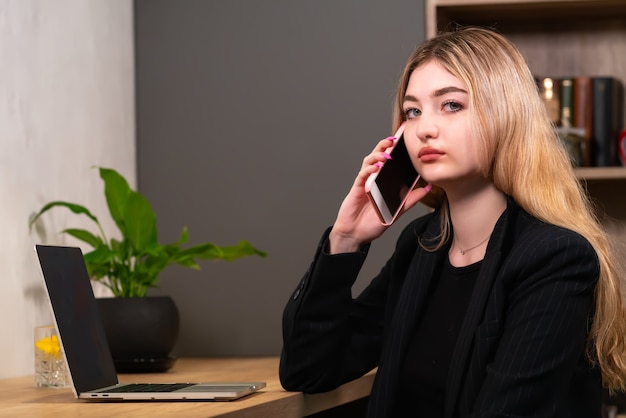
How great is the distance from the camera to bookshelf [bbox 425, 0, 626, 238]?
2504 mm

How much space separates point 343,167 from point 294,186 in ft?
0.43

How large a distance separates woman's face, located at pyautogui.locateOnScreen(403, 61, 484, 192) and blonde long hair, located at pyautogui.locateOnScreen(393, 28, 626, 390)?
0.02 meters

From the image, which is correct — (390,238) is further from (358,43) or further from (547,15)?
(547,15)

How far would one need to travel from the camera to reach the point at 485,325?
4.62 feet

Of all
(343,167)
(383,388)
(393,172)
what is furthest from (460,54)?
(343,167)

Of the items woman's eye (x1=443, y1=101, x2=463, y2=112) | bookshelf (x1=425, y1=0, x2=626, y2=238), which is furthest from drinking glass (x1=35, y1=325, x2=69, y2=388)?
bookshelf (x1=425, y1=0, x2=626, y2=238)

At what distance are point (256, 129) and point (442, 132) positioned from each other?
97 centimetres

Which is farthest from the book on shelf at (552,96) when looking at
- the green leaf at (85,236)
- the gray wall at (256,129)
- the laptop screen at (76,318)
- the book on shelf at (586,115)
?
the laptop screen at (76,318)

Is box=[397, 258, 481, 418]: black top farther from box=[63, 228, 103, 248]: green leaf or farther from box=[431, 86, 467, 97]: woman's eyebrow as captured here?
box=[63, 228, 103, 248]: green leaf

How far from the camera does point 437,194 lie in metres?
1.73

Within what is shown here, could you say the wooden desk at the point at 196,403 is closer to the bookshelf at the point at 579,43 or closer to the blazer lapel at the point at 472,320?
the blazer lapel at the point at 472,320

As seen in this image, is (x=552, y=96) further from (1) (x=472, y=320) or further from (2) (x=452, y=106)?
(1) (x=472, y=320)

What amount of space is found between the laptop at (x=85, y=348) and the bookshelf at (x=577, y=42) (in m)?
1.25

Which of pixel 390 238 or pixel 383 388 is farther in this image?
pixel 390 238
